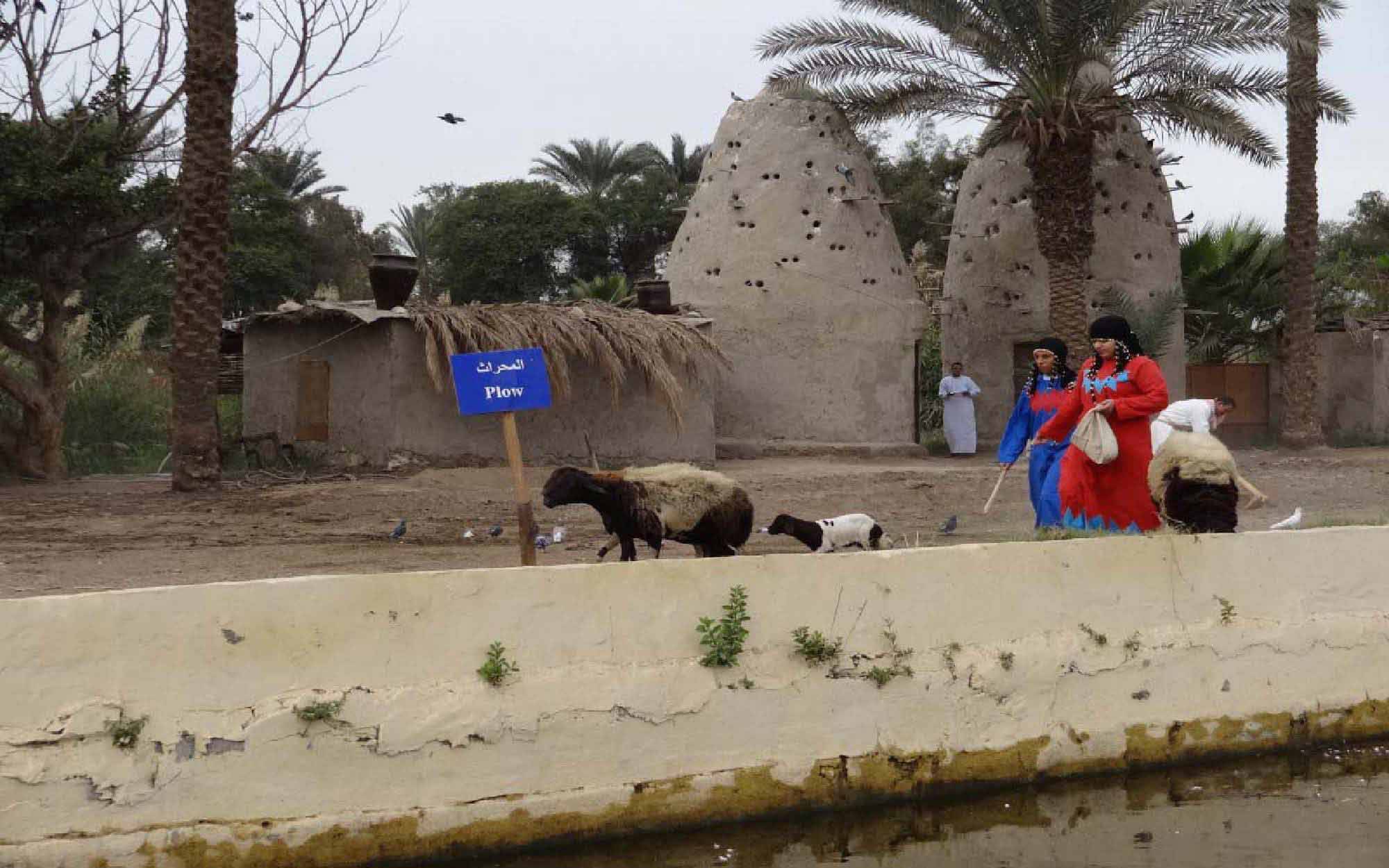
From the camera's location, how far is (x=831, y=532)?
29.2 feet

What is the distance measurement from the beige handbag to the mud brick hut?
828 centimetres

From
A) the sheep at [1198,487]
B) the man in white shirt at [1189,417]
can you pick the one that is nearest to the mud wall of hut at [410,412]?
the man in white shirt at [1189,417]

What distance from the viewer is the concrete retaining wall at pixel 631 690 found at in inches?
201

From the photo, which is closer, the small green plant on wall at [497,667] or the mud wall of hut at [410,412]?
the small green plant on wall at [497,667]

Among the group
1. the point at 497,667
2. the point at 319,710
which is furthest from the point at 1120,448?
the point at 319,710

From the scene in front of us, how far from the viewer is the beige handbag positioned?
769cm

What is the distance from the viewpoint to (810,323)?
1873cm

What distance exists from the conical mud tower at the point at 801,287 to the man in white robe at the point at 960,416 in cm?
84

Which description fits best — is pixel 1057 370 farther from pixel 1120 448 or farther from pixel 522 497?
pixel 522 497

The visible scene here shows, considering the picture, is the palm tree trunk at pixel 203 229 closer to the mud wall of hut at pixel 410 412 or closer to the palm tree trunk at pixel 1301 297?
the mud wall of hut at pixel 410 412

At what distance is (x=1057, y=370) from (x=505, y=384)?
4.19 m

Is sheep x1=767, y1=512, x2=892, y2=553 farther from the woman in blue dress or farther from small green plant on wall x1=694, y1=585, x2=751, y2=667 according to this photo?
small green plant on wall x1=694, y1=585, x2=751, y2=667

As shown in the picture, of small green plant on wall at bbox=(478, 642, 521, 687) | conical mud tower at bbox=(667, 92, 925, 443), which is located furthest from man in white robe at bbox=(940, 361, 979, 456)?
small green plant on wall at bbox=(478, 642, 521, 687)

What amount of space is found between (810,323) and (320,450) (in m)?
6.53
